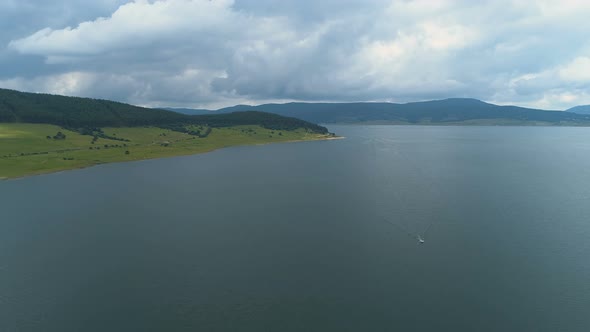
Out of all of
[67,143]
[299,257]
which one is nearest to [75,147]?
[67,143]

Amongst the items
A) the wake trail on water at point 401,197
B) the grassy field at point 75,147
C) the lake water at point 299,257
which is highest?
the grassy field at point 75,147

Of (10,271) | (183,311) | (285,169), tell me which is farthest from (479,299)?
(285,169)

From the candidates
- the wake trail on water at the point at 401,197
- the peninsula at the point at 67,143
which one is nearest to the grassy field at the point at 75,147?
the peninsula at the point at 67,143

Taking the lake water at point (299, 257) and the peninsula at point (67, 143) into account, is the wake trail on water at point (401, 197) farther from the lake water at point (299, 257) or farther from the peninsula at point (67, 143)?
the peninsula at point (67, 143)

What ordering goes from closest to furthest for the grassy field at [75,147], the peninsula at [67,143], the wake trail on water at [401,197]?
the wake trail on water at [401,197] < the grassy field at [75,147] < the peninsula at [67,143]

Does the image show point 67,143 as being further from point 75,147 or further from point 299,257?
point 299,257

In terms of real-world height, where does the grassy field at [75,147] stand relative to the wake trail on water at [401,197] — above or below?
above

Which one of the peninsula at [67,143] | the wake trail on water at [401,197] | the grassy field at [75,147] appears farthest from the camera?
the peninsula at [67,143]
